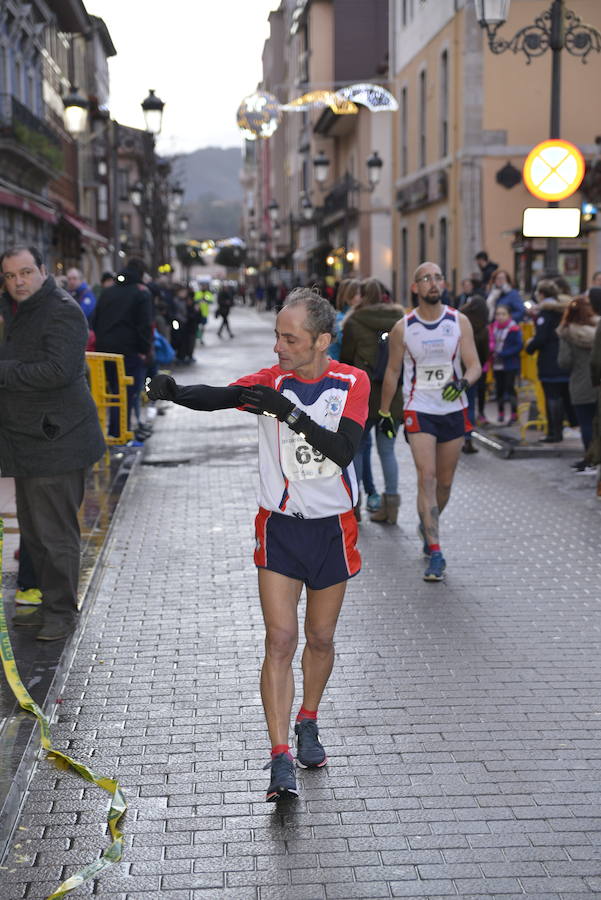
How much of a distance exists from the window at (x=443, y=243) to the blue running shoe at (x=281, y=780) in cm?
2845

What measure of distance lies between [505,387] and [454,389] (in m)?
8.58

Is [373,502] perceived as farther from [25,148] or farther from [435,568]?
[25,148]

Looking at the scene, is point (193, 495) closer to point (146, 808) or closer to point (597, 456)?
point (597, 456)

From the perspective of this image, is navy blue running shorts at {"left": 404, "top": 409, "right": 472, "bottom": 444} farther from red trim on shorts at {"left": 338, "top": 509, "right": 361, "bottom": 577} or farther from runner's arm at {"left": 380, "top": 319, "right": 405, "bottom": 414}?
red trim on shorts at {"left": 338, "top": 509, "right": 361, "bottom": 577}

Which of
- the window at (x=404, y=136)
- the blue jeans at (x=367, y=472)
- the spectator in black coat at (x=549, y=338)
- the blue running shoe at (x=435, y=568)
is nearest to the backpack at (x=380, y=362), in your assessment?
the blue jeans at (x=367, y=472)

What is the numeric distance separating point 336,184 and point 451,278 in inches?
1041

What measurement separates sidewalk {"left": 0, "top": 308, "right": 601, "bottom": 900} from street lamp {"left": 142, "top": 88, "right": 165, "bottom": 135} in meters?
13.0

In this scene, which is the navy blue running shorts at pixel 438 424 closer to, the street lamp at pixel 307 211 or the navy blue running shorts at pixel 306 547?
the navy blue running shorts at pixel 306 547

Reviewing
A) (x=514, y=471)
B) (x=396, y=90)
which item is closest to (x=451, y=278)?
(x=396, y=90)

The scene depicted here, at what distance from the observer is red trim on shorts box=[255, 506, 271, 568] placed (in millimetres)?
4707

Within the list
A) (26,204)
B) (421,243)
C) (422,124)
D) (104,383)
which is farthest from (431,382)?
(421,243)

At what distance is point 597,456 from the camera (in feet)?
36.6

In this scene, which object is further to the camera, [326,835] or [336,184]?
[336,184]

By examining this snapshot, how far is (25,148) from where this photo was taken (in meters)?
29.8
